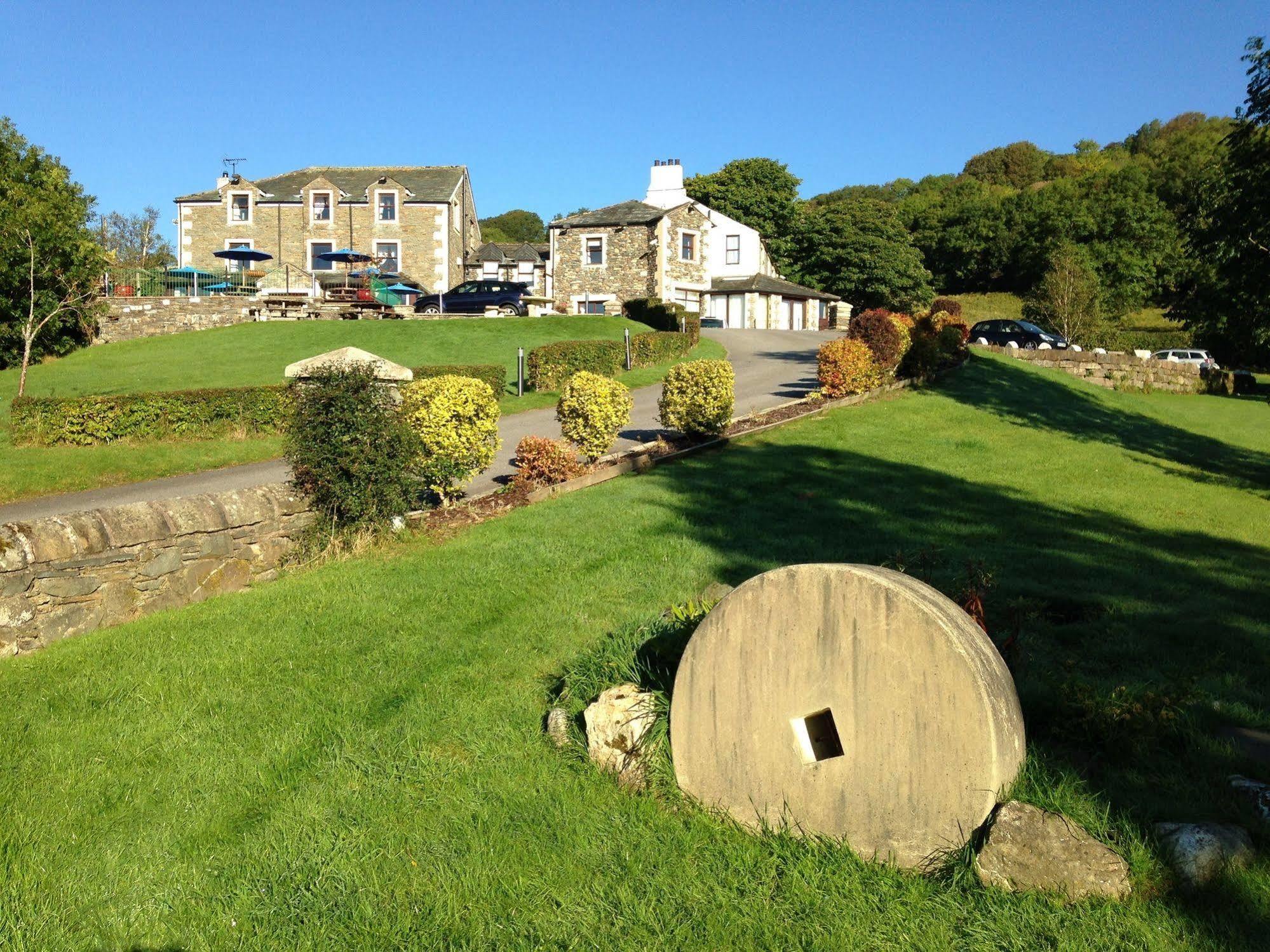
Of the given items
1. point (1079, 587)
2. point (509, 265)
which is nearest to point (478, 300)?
point (509, 265)

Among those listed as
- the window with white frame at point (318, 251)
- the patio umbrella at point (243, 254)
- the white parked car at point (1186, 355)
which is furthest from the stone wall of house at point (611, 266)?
the white parked car at point (1186, 355)

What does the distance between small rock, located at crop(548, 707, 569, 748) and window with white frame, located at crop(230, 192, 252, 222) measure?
53477 millimetres

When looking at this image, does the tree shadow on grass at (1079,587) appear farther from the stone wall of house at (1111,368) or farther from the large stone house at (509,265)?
the large stone house at (509,265)

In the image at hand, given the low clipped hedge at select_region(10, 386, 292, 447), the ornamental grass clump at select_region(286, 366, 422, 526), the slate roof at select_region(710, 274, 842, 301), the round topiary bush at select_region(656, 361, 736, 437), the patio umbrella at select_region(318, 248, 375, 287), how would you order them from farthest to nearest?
the slate roof at select_region(710, 274, 842, 301), the patio umbrella at select_region(318, 248, 375, 287), the low clipped hedge at select_region(10, 386, 292, 447), the round topiary bush at select_region(656, 361, 736, 437), the ornamental grass clump at select_region(286, 366, 422, 526)

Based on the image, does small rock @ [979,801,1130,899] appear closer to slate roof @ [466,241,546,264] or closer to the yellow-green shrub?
the yellow-green shrub


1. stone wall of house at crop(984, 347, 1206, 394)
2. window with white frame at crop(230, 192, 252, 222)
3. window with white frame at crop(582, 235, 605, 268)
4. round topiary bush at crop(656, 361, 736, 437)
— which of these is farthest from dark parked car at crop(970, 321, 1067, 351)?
window with white frame at crop(230, 192, 252, 222)

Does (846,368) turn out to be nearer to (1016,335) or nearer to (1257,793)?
(1257,793)

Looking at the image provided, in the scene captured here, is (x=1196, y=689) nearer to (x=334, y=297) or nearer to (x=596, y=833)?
(x=596, y=833)

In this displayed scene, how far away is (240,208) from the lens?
52.6m

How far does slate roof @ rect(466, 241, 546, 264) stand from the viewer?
59.4m

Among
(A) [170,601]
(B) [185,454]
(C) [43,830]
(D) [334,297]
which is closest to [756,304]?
(D) [334,297]

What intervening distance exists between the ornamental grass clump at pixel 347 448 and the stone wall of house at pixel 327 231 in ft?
145

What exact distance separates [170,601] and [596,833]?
17.7 feet

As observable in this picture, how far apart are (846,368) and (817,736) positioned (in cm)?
1680
